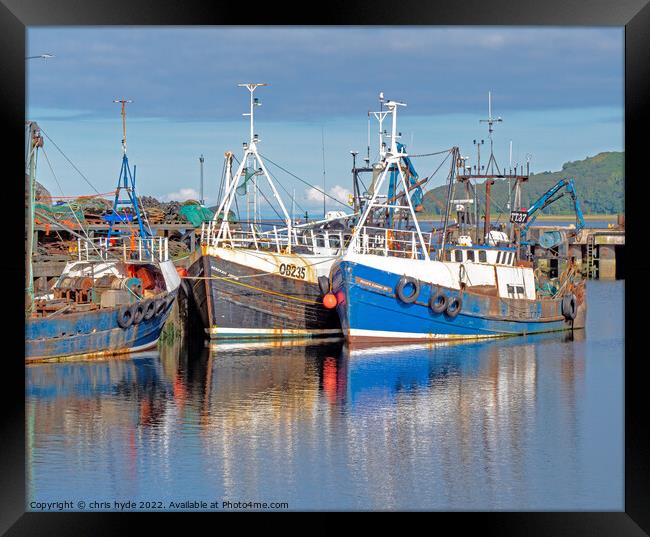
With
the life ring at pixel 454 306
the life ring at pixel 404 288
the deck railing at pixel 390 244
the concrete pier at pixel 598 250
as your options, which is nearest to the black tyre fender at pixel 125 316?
the deck railing at pixel 390 244

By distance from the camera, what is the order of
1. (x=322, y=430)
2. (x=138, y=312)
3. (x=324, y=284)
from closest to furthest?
(x=322, y=430) < (x=138, y=312) < (x=324, y=284)

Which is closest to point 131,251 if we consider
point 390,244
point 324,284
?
point 324,284

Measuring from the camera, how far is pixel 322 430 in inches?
714

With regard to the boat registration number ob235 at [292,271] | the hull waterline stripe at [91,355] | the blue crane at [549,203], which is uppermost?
the blue crane at [549,203]

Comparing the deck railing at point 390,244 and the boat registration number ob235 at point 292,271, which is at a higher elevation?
the deck railing at point 390,244

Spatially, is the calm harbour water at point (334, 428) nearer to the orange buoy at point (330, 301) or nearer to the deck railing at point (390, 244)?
the orange buoy at point (330, 301)

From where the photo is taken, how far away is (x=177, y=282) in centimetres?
2761

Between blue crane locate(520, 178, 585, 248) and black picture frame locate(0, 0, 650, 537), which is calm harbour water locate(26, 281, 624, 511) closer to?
black picture frame locate(0, 0, 650, 537)

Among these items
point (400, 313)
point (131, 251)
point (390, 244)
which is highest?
point (390, 244)

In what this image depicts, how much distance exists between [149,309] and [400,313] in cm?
640

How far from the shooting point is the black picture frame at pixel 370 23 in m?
10.9

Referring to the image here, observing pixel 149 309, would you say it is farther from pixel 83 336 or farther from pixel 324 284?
pixel 324 284

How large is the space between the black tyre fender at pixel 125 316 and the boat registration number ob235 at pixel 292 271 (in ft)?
17.4
